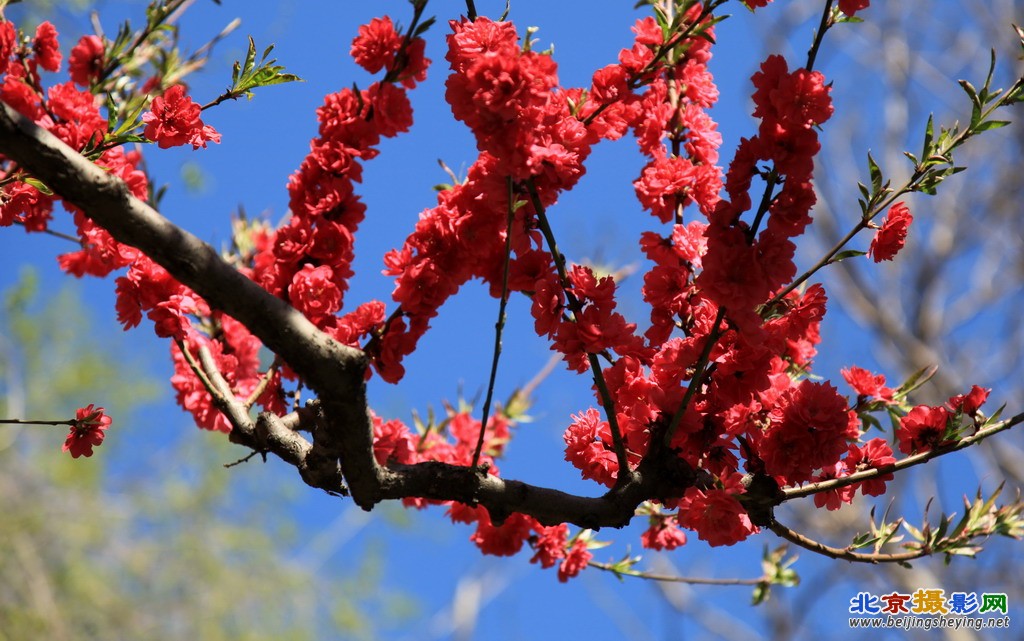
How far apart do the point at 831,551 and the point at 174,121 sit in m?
1.48

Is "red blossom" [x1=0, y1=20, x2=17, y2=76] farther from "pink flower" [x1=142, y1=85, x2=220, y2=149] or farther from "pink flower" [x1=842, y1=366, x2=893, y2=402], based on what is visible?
"pink flower" [x1=842, y1=366, x2=893, y2=402]

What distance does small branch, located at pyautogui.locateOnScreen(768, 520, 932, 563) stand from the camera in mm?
1660

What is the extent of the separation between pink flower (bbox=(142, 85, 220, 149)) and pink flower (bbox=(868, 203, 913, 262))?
1283 millimetres

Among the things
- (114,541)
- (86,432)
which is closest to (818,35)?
(86,432)

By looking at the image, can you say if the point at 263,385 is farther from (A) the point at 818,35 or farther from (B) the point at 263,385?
(A) the point at 818,35

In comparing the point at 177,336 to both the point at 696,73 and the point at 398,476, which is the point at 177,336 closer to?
the point at 398,476

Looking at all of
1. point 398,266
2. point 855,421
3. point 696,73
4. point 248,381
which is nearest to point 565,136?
point 398,266

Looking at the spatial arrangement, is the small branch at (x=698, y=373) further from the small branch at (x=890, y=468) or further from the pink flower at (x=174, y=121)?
the pink flower at (x=174, y=121)

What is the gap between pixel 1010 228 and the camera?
7809 mm

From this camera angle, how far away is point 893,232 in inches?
64.1

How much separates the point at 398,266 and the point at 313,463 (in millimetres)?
440

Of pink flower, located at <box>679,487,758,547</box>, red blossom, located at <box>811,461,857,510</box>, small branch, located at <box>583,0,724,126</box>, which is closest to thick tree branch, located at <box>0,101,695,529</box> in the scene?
pink flower, located at <box>679,487,758,547</box>

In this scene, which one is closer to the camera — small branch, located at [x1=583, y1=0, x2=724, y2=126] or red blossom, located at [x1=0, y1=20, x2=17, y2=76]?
small branch, located at [x1=583, y1=0, x2=724, y2=126]

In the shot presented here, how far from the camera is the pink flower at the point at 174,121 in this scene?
1.67 metres
